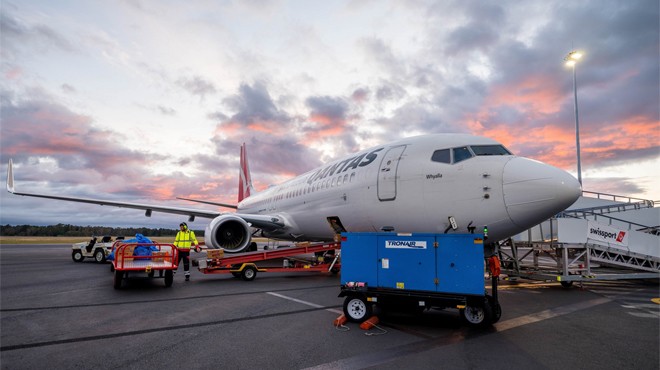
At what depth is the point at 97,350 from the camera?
15.5 ft

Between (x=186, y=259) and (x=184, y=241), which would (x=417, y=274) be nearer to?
(x=186, y=259)

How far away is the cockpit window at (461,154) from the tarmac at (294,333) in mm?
3260

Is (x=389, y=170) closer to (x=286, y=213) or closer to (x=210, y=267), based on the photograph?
(x=210, y=267)

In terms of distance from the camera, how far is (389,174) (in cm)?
969

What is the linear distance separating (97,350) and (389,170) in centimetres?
717

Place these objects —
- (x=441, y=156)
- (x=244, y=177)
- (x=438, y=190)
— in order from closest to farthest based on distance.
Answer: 1. (x=438, y=190)
2. (x=441, y=156)
3. (x=244, y=177)

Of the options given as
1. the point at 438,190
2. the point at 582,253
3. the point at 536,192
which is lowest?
the point at 582,253

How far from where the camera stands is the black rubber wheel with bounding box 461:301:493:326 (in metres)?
5.89

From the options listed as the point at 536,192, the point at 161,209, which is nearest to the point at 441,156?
the point at 536,192

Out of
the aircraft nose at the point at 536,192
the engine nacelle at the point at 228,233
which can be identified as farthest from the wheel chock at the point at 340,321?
the engine nacelle at the point at 228,233

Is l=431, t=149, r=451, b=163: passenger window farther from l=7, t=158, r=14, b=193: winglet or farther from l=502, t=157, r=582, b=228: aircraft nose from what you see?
l=7, t=158, r=14, b=193: winglet

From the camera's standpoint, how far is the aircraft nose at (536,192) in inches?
281

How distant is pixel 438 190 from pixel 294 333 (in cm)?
464

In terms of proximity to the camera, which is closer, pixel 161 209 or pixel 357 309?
pixel 357 309
